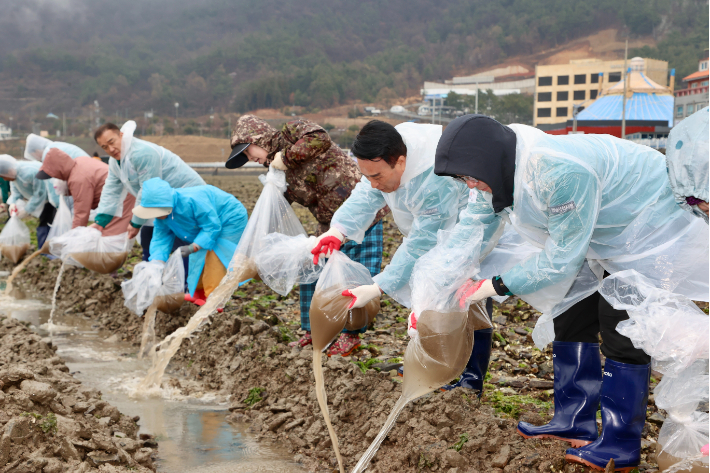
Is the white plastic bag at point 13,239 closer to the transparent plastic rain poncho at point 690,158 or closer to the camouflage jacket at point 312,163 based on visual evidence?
the camouflage jacket at point 312,163

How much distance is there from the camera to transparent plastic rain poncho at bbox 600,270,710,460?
1.86 m

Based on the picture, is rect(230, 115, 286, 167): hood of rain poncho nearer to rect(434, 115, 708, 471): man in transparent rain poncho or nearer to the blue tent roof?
rect(434, 115, 708, 471): man in transparent rain poncho

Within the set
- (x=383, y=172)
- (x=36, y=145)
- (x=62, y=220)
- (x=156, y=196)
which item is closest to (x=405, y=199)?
(x=383, y=172)

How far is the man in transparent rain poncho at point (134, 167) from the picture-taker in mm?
5066

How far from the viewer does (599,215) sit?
2131mm

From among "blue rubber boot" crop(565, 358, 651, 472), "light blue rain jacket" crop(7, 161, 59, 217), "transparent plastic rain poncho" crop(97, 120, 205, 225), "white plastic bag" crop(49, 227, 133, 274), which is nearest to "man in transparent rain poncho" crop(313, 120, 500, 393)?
"blue rubber boot" crop(565, 358, 651, 472)

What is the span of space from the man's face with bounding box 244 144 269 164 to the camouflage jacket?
23 millimetres

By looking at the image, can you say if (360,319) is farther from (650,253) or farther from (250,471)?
(650,253)

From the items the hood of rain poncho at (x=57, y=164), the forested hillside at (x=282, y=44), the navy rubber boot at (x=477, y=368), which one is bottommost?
the navy rubber boot at (x=477, y=368)

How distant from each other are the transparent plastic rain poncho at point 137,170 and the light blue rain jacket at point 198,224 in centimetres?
43

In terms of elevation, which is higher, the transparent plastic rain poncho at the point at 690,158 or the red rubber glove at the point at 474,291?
the transparent plastic rain poncho at the point at 690,158

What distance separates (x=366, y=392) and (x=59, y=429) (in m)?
1.36

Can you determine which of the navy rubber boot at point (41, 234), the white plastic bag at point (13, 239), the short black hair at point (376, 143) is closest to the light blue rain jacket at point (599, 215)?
the short black hair at point (376, 143)

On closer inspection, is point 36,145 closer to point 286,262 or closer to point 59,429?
point 286,262
